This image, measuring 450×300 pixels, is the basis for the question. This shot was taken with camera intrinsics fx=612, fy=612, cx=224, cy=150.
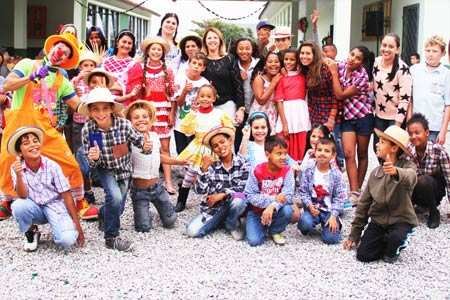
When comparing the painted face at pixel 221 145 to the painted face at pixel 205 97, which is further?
the painted face at pixel 205 97

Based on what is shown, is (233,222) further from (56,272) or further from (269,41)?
(269,41)

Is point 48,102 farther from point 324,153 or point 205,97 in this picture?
point 324,153

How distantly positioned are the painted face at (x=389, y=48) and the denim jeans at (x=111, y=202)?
2.69 metres

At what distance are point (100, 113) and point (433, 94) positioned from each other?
302 centimetres

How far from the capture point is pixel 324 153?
477 cm

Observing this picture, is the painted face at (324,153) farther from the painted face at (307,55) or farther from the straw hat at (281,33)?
the straw hat at (281,33)

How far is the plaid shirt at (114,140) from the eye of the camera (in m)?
4.50

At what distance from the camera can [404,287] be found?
380cm

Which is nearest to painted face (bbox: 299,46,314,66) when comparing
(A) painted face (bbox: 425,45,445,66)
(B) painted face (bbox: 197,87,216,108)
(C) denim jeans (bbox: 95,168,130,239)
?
(B) painted face (bbox: 197,87,216,108)

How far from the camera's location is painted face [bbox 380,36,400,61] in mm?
5459

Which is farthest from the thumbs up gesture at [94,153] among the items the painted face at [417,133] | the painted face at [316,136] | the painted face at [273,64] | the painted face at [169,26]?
the painted face at [417,133]

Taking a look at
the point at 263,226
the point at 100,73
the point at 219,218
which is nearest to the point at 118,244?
the point at 219,218

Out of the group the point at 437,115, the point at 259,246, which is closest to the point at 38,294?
the point at 259,246

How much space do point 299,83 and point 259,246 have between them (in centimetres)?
184
